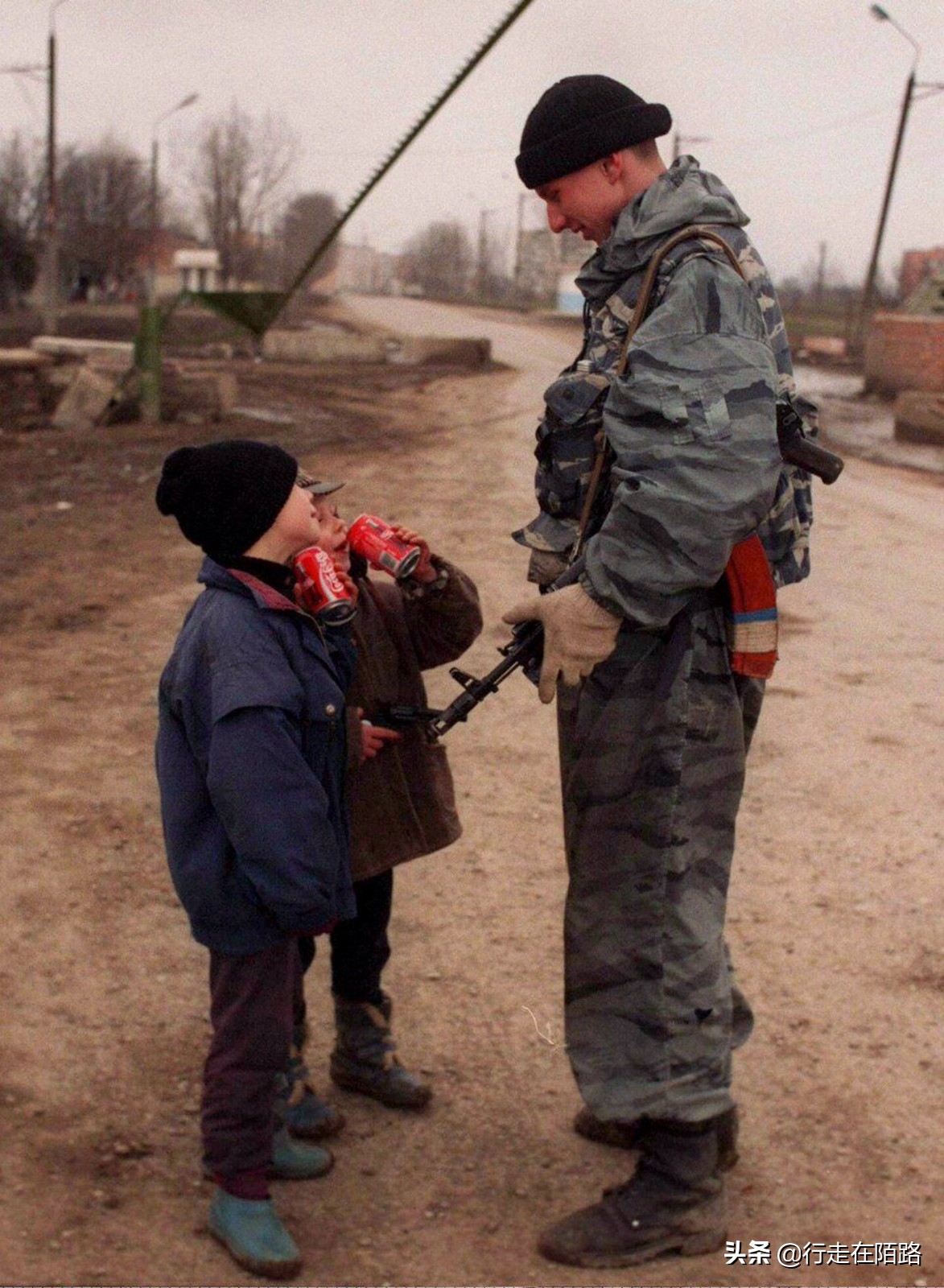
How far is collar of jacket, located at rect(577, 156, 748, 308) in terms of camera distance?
2746 millimetres

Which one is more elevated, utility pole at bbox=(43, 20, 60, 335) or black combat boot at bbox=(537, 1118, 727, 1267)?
utility pole at bbox=(43, 20, 60, 335)

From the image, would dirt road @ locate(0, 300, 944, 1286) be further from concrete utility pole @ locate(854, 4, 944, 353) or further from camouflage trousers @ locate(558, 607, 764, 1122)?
concrete utility pole @ locate(854, 4, 944, 353)

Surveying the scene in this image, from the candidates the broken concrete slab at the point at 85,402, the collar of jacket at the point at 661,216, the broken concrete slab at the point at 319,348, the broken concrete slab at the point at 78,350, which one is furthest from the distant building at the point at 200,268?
the collar of jacket at the point at 661,216

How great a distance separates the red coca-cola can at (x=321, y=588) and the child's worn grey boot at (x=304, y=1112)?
100 centimetres

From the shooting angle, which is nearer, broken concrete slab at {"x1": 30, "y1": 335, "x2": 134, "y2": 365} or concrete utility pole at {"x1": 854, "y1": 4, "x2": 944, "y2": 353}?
broken concrete slab at {"x1": 30, "y1": 335, "x2": 134, "y2": 365}

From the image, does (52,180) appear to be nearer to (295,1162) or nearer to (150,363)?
(150,363)

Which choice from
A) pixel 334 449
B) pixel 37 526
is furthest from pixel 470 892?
pixel 334 449

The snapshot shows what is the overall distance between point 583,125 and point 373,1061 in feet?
6.36

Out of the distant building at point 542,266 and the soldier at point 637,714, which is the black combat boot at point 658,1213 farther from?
the distant building at point 542,266

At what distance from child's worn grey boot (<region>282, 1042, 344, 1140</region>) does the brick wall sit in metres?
18.7

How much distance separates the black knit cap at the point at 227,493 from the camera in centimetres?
275

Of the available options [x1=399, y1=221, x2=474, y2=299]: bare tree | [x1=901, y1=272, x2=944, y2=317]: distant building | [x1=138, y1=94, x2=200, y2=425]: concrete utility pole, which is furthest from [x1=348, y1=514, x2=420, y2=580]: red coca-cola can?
[x1=399, y1=221, x2=474, y2=299]: bare tree

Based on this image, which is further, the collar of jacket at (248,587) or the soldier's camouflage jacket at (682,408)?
the collar of jacket at (248,587)

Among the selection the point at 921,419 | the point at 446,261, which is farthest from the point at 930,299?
the point at 446,261
